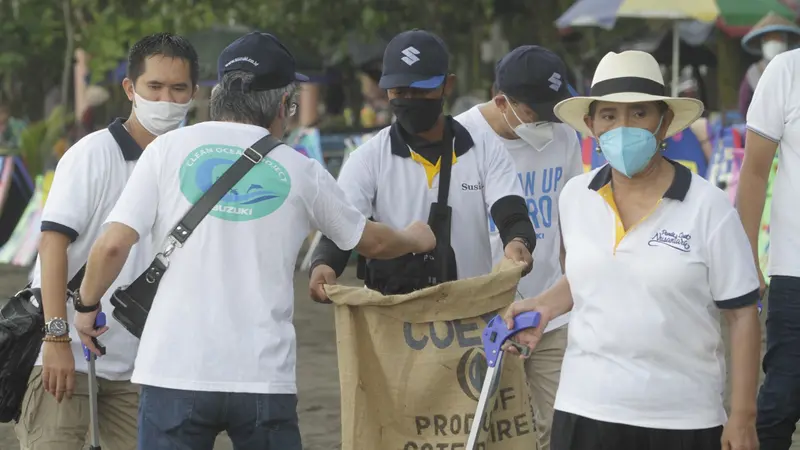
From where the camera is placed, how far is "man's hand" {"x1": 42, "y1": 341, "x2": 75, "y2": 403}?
195 inches

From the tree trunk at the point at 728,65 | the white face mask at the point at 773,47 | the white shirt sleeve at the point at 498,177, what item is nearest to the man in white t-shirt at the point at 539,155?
the white shirt sleeve at the point at 498,177

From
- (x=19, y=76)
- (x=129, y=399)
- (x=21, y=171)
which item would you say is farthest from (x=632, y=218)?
(x=19, y=76)

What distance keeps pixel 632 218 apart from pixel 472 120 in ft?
6.37

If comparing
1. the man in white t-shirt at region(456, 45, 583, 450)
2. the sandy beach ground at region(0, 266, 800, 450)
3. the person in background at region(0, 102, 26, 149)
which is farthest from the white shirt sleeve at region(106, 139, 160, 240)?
the person in background at region(0, 102, 26, 149)

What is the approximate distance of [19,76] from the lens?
37875 mm

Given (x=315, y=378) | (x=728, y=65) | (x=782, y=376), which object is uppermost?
(x=728, y=65)

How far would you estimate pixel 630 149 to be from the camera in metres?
4.33

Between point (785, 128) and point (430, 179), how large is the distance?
1265 millimetres

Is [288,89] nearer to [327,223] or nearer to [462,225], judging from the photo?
[327,223]

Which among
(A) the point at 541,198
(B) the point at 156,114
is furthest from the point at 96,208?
(A) the point at 541,198

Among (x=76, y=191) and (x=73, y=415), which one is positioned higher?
(x=76, y=191)

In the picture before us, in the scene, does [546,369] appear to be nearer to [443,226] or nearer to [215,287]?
[443,226]

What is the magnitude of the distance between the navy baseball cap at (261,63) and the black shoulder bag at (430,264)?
3.68 ft

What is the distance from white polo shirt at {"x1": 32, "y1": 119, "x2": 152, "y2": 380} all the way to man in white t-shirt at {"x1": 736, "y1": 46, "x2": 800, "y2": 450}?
2.12 metres
